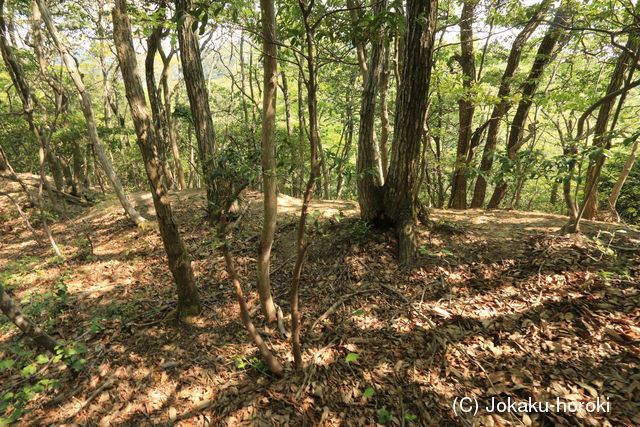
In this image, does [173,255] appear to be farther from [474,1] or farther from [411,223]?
[474,1]

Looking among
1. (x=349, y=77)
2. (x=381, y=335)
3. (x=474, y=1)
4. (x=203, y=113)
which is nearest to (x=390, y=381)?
(x=381, y=335)

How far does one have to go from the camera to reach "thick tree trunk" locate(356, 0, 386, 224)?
15.8 ft

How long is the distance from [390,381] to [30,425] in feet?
12.6

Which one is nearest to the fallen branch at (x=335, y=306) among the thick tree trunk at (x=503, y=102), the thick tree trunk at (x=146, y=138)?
the thick tree trunk at (x=146, y=138)

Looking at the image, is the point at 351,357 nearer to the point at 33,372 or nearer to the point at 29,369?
the point at 29,369

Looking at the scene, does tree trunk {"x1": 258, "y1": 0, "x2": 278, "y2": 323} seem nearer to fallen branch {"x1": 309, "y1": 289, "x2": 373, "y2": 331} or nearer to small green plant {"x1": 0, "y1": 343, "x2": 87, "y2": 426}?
fallen branch {"x1": 309, "y1": 289, "x2": 373, "y2": 331}

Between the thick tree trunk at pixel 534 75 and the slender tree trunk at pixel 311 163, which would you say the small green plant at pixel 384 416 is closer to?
the slender tree trunk at pixel 311 163

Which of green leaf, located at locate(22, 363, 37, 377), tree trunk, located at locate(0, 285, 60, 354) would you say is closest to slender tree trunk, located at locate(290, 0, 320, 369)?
green leaf, located at locate(22, 363, 37, 377)

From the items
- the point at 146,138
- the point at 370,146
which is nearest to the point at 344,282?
the point at 370,146

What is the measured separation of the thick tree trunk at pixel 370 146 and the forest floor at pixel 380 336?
534mm

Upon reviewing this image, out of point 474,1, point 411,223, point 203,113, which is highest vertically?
point 474,1

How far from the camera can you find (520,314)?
137 inches

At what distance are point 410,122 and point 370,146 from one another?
0.85 metres

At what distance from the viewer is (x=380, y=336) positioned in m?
3.59
